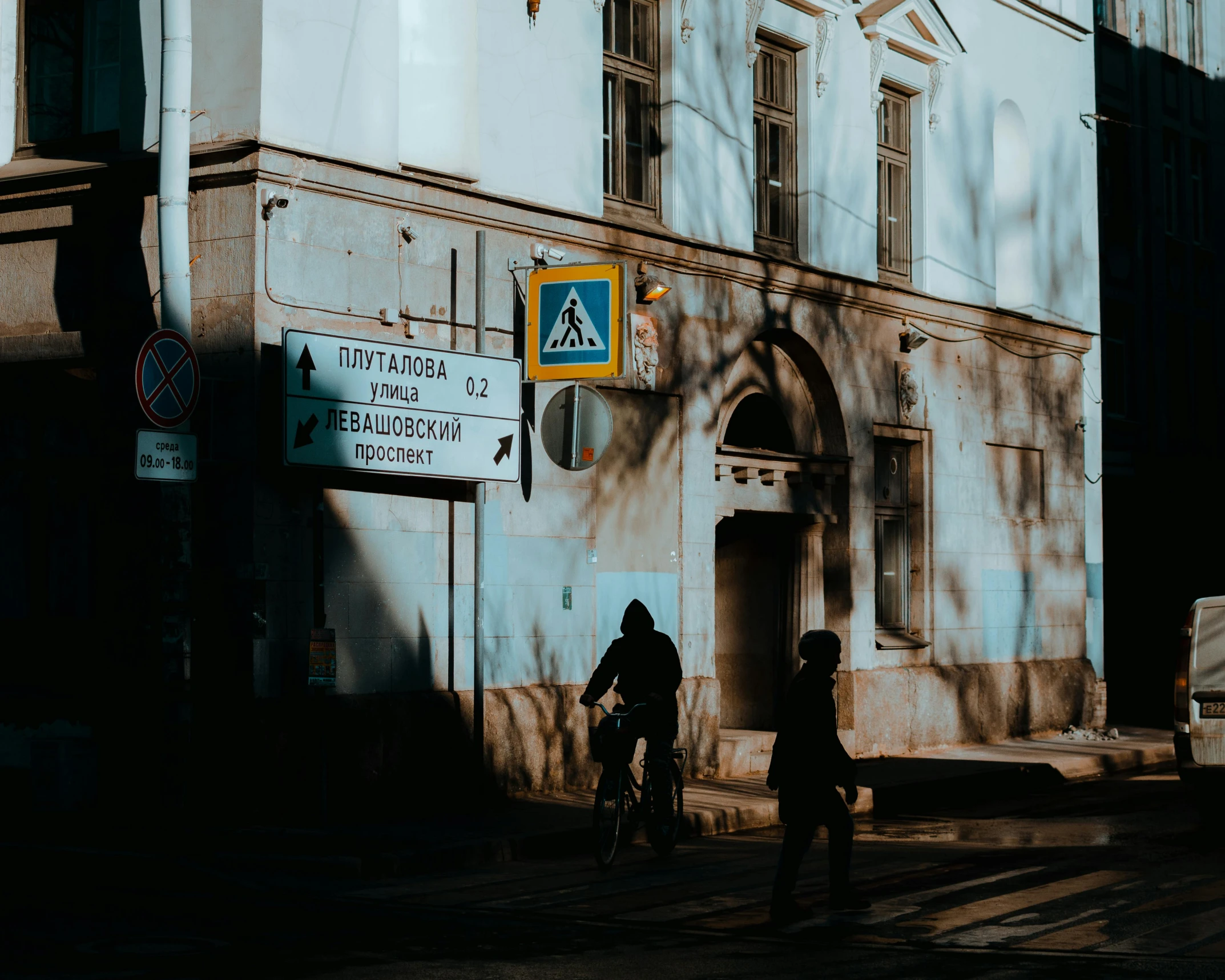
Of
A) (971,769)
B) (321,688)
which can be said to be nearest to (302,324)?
(321,688)

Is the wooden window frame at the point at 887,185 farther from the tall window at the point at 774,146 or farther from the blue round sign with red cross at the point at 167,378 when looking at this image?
the blue round sign with red cross at the point at 167,378

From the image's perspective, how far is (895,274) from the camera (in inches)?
830

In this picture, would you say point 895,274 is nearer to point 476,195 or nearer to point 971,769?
point 971,769

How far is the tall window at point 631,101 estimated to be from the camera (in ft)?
55.8

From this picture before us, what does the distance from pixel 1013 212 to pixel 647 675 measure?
1304 centimetres

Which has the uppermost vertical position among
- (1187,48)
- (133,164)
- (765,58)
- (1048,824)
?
(1187,48)

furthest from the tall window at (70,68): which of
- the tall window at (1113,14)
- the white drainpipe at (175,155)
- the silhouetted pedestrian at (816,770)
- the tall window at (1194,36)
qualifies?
the tall window at (1194,36)

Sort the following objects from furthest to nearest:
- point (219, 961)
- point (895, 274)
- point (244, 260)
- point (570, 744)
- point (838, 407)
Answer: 1. point (895, 274)
2. point (838, 407)
3. point (570, 744)
4. point (244, 260)
5. point (219, 961)

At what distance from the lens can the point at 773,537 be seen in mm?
19500

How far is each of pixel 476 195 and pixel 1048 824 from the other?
713 centimetres

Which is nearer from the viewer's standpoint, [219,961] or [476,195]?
[219,961]

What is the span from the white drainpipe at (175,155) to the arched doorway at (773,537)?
7.48 m

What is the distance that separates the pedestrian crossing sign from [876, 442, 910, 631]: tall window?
21.4 ft

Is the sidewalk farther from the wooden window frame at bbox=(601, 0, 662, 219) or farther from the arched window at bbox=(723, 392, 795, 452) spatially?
the wooden window frame at bbox=(601, 0, 662, 219)
